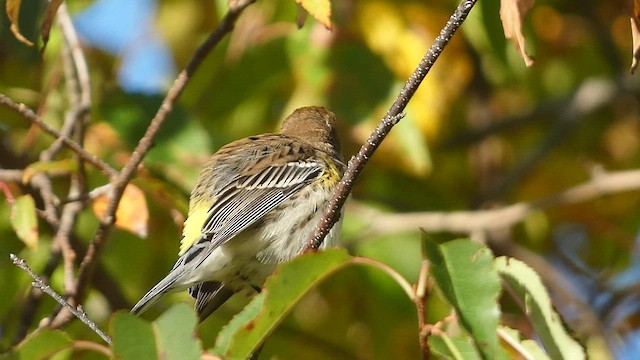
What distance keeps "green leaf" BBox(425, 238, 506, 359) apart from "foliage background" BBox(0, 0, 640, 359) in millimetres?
1404

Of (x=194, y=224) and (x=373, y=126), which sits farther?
(x=373, y=126)

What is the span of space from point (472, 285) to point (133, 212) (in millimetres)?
1519

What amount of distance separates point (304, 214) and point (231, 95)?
944mm

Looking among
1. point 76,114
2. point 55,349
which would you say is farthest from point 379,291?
point 55,349

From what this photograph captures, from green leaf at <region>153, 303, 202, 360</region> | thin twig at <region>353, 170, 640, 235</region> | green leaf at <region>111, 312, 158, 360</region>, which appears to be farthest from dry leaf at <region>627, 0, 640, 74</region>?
thin twig at <region>353, 170, 640, 235</region>

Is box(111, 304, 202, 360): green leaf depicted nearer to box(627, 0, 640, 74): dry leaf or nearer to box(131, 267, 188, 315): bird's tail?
box(131, 267, 188, 315): bird's tail

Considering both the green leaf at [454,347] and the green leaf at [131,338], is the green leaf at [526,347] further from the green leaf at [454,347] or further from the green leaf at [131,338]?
the green leaf at [131,338]

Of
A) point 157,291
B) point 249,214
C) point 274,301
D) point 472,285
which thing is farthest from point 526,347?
point 249,214

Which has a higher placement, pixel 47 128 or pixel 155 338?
pixel 47 128

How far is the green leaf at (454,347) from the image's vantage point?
8.11 feet

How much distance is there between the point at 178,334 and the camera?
7.91ft

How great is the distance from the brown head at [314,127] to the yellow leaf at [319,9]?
1.78m

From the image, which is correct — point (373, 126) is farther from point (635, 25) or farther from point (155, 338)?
point (155, 338)

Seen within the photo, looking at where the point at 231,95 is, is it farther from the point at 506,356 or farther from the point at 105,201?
the point at 506,356
